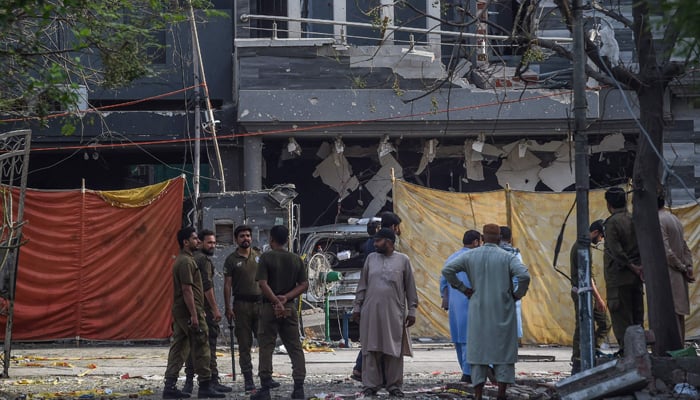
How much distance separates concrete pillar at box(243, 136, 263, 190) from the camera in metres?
21.0

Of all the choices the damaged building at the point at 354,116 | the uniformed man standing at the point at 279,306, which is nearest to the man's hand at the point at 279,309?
the uniformed man standing at the point at 279,306

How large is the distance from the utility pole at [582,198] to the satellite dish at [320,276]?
8411 millimetres

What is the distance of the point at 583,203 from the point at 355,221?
32.4 feet

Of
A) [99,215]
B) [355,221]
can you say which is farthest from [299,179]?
[99,215]

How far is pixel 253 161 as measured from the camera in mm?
21062

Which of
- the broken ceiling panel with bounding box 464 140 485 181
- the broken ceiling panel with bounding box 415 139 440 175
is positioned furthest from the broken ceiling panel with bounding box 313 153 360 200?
the broken ceiling panel with bounding box 464 140 485 181

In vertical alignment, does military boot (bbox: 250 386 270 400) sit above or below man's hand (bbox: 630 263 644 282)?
below

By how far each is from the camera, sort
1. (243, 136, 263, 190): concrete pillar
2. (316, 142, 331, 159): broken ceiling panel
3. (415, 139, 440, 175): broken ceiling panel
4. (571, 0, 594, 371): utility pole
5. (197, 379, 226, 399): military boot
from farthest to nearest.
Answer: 1. (316, 142, 331, 159): broken ceiling panel
2. (415, 139, 440, 175): broken ceiling panel
3. (243, 136, 263, 190): concrete pillar
4. (197, 379, 226, 399): military boot
5. (571, 0, 594, 371): utility pole

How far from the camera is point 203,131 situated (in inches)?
848

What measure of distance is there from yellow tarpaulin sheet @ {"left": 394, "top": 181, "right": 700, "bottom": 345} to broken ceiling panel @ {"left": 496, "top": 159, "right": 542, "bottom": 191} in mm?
3829

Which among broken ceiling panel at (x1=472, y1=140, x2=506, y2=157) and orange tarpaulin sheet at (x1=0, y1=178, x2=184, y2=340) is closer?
orange tarpaulin sheet at (x1=0, y1=178, x2=184, y2=340)

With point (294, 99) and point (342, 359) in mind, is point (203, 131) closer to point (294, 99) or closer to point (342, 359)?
point (294, 99)

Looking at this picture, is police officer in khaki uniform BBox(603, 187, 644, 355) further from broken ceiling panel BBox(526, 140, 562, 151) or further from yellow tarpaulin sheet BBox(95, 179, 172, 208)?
broken ceiling panel BBox(526, 140, 562, 151)

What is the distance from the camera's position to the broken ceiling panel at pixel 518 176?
22.1 meters
